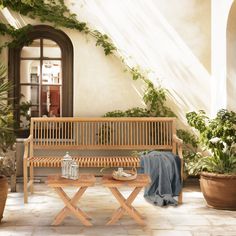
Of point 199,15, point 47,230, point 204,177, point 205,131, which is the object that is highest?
point 199,15

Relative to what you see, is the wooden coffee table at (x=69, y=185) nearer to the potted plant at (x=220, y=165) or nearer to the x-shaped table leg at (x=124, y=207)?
the x-shaped table leg at (x=124, y=207)

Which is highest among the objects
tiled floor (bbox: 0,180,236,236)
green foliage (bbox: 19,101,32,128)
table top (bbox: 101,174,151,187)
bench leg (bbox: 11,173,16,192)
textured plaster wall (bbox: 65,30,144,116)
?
textured plaster wall (bbox: 65,30,144,116)

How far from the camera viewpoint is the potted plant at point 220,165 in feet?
17.0

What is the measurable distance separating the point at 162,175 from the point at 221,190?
0.78 metres

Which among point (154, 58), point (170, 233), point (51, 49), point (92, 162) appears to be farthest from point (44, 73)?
point (170, 233)

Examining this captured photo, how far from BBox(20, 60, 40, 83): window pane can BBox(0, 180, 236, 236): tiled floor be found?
76.2 inches

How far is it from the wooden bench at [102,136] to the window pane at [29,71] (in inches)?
34.1

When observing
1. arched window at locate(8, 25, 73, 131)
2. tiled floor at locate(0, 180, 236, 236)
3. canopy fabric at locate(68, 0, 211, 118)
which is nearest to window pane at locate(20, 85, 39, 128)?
arched window at locate(8, 25, 73, 131)

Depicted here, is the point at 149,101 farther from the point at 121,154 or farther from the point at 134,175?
the point at 134,175

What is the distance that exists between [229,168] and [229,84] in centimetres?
132

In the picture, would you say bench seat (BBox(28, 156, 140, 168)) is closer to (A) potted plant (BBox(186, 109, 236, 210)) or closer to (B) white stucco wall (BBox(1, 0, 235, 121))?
(A) potted plant (BBox(186, 109, 236, 210))

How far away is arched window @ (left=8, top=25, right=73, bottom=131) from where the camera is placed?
7.16 meters

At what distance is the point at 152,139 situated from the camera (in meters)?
6.47

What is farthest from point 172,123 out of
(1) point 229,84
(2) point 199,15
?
(2) point 199,15
